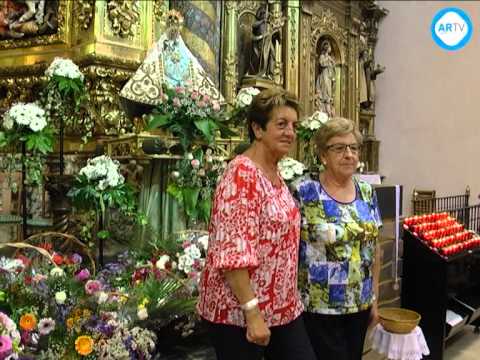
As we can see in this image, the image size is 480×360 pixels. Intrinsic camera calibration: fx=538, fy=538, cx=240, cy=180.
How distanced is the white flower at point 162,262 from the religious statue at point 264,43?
5.10 meters

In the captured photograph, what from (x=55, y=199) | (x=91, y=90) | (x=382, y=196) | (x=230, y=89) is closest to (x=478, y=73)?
(x=382, y=196)

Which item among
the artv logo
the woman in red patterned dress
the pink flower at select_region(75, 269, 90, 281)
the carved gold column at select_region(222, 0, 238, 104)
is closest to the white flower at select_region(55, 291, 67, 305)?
the pink flower at select_region(75, 269, 90, 281)

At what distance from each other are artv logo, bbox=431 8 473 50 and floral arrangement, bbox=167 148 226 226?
178 inches

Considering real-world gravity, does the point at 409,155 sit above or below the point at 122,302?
above

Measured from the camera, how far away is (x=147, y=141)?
3.67m

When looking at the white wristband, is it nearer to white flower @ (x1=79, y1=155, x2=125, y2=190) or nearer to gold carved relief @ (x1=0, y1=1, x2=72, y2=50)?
white flower @ (x1=79, y1=155, x2=125, y2=190)

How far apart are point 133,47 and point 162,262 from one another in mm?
3146

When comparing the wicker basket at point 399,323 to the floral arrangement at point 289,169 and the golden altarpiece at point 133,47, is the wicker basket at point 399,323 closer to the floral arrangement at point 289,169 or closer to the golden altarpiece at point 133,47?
the floral arrangement at point 289,169

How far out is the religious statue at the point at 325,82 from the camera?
909 centimetres

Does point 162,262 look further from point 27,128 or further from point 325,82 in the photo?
point 325,82

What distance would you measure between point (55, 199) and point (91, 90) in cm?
153

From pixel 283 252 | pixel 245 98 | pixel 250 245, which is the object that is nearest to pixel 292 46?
pixel 245 98

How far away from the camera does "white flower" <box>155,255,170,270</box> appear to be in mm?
2944

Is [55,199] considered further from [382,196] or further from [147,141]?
[382,196]
